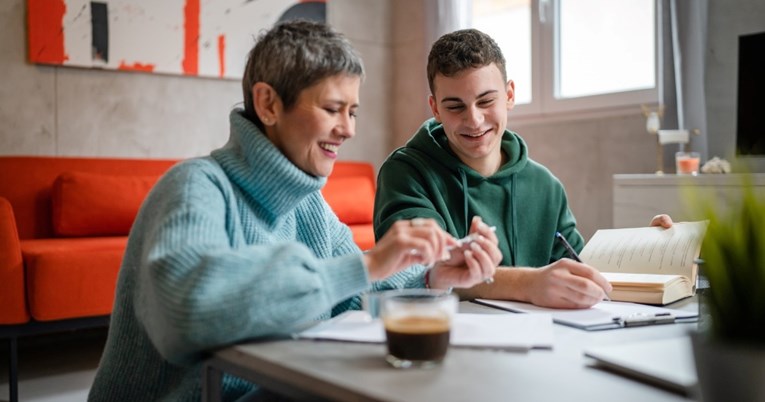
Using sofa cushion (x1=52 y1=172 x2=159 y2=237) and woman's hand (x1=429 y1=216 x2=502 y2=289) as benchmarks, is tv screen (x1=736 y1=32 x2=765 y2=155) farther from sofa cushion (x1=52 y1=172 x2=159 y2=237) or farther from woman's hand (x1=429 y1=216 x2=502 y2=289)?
sofa cushion (x1=52 y1=172 x2=159 y2=237)

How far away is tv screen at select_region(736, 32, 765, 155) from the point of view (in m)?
2.98

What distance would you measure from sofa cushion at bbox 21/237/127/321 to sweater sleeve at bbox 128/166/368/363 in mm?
1973

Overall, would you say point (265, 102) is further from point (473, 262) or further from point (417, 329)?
point (417, 329)

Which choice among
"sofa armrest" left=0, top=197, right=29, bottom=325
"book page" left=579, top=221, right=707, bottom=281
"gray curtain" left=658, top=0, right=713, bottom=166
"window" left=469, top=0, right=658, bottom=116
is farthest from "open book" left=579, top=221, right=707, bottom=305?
"window" left=469, top=0, right=658, bottom=116

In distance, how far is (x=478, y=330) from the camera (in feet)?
3.09

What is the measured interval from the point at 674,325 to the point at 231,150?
0.73m

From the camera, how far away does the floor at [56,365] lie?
2674 mm

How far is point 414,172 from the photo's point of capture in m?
1.72

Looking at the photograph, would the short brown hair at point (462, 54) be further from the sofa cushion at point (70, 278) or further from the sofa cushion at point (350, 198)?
the sofa cushion at point (350, 198)

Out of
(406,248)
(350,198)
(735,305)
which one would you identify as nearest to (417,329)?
(406,248)

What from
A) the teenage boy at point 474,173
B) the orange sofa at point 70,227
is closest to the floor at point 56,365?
the orange sofa at point 70,227

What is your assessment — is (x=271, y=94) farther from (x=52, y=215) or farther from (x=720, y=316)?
(x=52, y=215)

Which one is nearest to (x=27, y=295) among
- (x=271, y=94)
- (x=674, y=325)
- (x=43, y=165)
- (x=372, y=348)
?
(x=43, y=165)

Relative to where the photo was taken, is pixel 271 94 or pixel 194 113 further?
pixel 194 113
